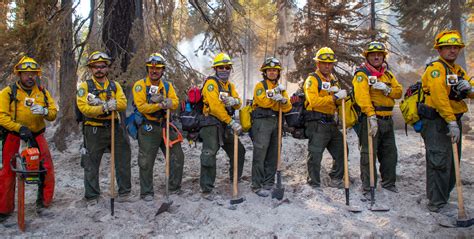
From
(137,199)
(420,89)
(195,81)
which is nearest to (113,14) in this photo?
(195,81)

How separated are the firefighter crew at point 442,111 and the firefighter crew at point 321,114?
1449mm

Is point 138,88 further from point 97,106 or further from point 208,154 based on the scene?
point 208,154

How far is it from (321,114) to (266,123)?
3.35 ft

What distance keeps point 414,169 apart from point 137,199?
5.95 metres

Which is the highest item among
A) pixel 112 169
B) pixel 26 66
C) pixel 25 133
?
pixel 26 66

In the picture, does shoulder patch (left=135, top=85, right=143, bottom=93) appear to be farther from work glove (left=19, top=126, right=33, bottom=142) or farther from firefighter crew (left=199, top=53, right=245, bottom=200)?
work glove (left=19, top=126, right=33, bottom=142)

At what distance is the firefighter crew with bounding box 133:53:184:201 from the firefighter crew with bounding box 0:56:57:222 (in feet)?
4.91

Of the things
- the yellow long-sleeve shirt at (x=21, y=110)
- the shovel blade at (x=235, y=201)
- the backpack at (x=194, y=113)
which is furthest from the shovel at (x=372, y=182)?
the yellow long-sleeve shirt at (x=21, y=110)

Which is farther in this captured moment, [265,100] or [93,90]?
[265,100]

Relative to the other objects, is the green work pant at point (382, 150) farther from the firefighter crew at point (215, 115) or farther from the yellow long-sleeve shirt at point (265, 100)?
the firefighter crew at point (215, 115)

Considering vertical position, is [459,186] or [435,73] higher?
[435,73]

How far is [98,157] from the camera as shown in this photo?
21.0ft

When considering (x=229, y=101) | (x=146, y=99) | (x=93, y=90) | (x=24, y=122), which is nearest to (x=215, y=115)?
(x=229, y=101)

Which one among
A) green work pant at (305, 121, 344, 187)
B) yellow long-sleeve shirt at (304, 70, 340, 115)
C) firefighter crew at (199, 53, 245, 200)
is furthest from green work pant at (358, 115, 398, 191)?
firefighter crew at (199, 53, 245, 200)
